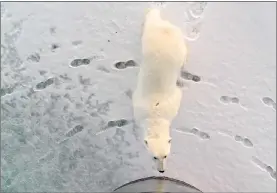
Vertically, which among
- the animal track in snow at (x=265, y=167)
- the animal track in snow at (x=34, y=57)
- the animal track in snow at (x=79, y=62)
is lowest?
the animal track in snow at (x=265, y=167)

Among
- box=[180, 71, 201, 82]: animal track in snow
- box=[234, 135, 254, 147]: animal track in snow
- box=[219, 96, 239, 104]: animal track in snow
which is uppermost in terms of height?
box=[180, 71, 201, 82]: animal track in snow

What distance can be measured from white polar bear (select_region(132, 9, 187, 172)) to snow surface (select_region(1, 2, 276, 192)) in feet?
0.06

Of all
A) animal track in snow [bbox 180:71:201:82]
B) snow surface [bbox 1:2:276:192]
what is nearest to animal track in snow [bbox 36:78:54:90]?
snow surface [bbox 1:2:276:192]

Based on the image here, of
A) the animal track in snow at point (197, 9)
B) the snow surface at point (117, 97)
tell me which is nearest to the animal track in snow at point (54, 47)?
the snow surface at point (117, 97)

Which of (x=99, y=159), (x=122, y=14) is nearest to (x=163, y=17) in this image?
(x=122, y=14)

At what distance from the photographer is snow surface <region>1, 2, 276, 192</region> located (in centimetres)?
34

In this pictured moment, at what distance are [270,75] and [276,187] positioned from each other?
99 mm

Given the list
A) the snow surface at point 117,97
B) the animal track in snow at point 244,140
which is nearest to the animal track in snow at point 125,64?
the snow surface at point 117,97

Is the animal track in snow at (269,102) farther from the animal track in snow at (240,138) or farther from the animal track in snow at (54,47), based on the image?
the animal track in snow at (54,47)

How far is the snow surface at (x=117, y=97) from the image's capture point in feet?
1.13

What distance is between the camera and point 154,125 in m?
0.32

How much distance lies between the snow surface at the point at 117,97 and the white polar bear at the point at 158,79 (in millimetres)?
20

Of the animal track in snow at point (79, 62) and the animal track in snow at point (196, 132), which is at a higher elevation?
the animal track in snow at point (79, 62)

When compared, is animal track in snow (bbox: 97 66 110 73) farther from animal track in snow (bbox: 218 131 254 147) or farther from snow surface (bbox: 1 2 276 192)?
animal track in snow (bbox: 218 131 254 147)
